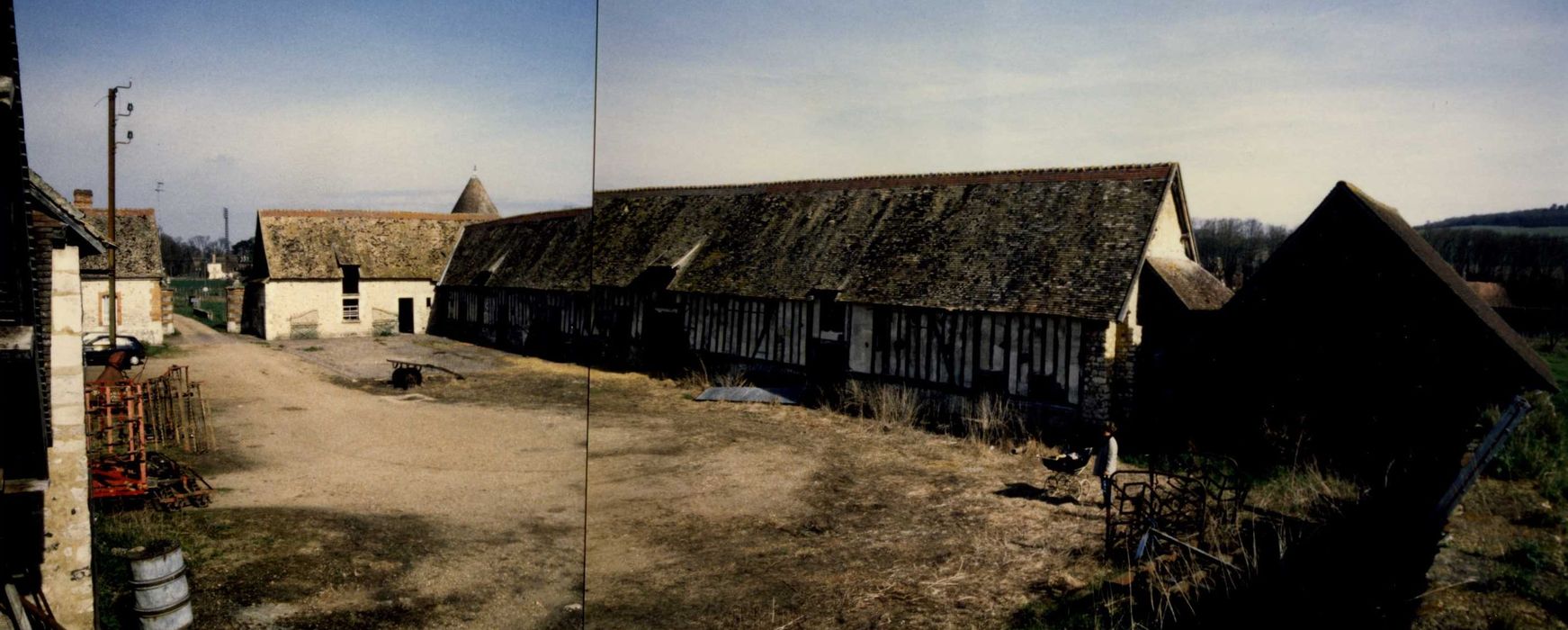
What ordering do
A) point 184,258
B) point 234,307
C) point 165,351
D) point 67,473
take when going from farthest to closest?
point 184,258, point 234,307, point 165,351, point 67,473

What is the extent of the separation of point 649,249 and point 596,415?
797 centimetres

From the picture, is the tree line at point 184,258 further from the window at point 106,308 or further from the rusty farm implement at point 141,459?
the rusty farm implement at point 141,459

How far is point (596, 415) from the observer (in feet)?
53.5

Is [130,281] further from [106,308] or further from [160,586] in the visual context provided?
[160,586]

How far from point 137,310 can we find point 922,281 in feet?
84.1

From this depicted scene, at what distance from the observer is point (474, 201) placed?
41.3 meters

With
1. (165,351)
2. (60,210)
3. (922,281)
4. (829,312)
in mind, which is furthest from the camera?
(165,351)

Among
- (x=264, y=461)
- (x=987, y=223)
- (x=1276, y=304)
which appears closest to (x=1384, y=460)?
(x=1276, y=304)

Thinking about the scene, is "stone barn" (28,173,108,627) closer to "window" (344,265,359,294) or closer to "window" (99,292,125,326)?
"window" (99,292,125,326)

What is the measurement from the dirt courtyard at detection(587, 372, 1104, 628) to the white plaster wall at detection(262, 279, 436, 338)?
20.4 metres

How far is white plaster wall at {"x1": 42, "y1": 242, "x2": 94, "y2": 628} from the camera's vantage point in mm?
6199

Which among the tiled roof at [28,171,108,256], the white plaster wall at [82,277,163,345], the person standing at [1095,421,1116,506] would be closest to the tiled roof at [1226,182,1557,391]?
the person standing at [1095,421,1116,506]

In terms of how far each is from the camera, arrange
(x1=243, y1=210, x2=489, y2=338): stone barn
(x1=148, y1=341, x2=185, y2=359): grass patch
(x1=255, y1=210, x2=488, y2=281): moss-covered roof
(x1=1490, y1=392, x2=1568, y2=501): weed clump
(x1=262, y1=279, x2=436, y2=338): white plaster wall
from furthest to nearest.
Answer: (x1=255, y1=210, x2=488, y2=281): moss-covered roof → (x1=243, y1=210, x2=489, y2=338): stone barn → (x1=262, y1=279, x2=436, y2=338): white plaster wall → (x1=148, y1=341, x2=185, y2=359): grass patch → (x1=1490, y1=392, x2=1568, y2=501): weed clump

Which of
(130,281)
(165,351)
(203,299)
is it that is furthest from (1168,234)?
(203,299)
